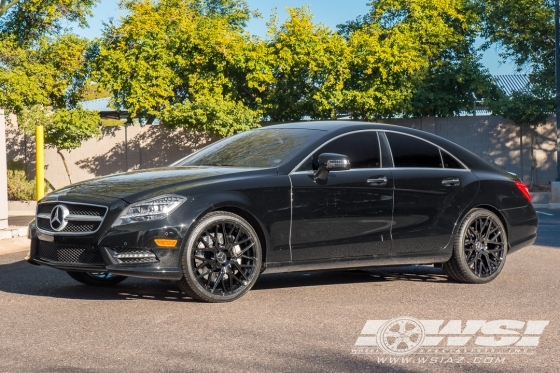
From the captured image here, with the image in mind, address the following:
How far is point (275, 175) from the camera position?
27.8 ft

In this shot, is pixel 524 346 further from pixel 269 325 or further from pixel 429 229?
pixel 429 229

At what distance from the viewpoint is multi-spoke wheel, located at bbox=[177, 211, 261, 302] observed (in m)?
7.93

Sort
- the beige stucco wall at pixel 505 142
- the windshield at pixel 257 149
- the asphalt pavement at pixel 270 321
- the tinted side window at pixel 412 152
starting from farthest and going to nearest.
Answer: the beige stucco wall at pixel 505 142 < the tinted side window at pixel 412 152 < the windshield at pixel 257 149 < the asphalt pavement at pixel 270 321

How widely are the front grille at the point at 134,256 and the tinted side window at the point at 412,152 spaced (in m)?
2.71

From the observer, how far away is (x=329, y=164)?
8.57 meters

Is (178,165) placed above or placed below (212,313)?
above

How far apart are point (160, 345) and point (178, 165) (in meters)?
3.24

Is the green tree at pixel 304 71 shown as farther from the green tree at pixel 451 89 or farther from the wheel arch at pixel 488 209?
the wheel arch at pixel 488 209

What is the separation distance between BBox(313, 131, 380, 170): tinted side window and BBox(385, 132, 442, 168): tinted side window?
0.68 ft

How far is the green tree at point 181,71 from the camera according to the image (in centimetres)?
3378

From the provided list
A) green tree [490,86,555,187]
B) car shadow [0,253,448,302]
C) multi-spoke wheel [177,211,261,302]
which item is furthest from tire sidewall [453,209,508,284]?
green tree [490,86,555,187]

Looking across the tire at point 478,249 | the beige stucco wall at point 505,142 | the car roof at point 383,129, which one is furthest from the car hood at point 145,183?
the beige stucco wall at point 505,142

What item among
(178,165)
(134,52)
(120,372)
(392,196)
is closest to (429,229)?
(392,196)

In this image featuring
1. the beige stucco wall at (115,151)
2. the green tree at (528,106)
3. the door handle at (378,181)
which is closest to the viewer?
the door handle at (378,181)
